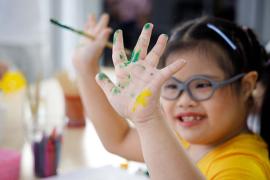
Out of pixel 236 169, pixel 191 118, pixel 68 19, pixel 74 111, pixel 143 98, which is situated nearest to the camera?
pixel 143 98

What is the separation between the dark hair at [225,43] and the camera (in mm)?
884

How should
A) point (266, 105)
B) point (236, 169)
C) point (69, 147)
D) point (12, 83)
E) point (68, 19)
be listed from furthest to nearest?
point (68, 19), point (12, 83), point (69, 147), point (266, 105), point (236, 169)

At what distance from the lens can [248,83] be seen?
2.96 ft

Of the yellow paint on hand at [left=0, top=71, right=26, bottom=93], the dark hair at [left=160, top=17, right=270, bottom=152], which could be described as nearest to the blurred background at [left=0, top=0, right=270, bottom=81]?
the yellow paint on hand at [left=0, top=71, right=26, bottom=93]

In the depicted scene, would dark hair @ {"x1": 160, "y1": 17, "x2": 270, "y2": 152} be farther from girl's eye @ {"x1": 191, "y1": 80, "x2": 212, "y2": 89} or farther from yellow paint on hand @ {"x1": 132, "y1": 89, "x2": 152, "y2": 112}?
yellow paint on hand @ {"x1": 132, "y1": 89, "x2": 152, "y2": 112}

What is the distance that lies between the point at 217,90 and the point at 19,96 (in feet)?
3.86

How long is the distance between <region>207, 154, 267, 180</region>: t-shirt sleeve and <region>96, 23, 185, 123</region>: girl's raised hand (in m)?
0.21

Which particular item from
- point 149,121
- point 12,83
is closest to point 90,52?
point 149,121

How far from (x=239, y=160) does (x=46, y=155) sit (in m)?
0.44

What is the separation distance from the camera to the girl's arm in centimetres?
101

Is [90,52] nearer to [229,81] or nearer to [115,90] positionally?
[229,81]

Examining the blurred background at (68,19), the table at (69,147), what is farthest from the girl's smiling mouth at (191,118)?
the blurred background at (68,19)

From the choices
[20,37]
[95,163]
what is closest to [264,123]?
[95,163]

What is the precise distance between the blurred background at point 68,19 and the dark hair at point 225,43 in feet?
1.03
